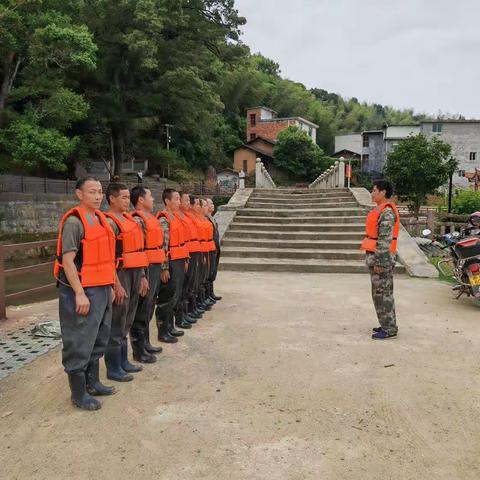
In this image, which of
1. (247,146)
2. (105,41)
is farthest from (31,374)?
(247,146)

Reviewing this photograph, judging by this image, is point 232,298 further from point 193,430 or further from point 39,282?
point 39,282

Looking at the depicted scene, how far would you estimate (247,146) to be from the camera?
4322 centimetres

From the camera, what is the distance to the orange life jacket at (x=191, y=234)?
5.37 m

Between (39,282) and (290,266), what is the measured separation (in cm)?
718

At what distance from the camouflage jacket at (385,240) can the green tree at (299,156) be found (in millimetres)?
34919

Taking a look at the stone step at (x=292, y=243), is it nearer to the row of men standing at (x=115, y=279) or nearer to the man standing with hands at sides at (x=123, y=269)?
the row of men standing at (x=115, y=279)

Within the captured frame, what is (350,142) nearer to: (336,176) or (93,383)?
(336,176)

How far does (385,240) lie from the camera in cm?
502

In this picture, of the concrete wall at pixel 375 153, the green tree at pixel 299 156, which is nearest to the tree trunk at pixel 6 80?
the green tree at pixel 299 156

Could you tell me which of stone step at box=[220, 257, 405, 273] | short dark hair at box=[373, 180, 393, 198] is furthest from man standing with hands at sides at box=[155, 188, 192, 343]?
stone step at box=[220, 257, 405, 273]

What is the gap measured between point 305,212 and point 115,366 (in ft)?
32.6

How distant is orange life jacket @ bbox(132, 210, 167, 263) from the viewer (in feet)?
13.8

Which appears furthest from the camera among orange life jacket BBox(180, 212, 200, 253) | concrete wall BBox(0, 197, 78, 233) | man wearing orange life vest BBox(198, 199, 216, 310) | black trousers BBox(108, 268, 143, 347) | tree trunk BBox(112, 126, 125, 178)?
tree trunk BBox(112, 126, 125, 178)

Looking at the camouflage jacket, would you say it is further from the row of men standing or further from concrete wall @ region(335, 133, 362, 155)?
concrete wall @ region(335, 133, 362, 155)
